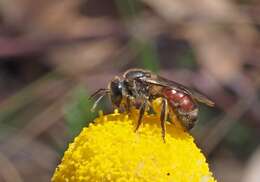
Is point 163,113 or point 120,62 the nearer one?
point 163,113

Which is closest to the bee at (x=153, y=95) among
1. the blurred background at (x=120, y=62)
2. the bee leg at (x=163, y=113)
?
the bee leg at (x=163, y=113)

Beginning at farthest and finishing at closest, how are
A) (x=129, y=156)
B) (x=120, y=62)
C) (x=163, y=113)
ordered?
(x=120, y=62), (x=163, y=113), (x=129, y=156)

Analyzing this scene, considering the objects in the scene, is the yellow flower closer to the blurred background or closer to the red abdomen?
the red abdomen

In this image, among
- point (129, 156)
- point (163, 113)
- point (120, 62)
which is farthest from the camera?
point (120, 62)

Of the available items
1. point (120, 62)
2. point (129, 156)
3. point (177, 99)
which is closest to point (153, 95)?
point (177, 99)

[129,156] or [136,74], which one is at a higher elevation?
[136,74]

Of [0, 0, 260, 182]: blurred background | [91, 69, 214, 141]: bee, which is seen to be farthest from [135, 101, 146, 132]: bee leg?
[0, 0, 260, 182]: blurred background

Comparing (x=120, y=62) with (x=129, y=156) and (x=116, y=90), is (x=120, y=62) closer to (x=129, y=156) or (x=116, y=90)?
(x=116, y=90)
